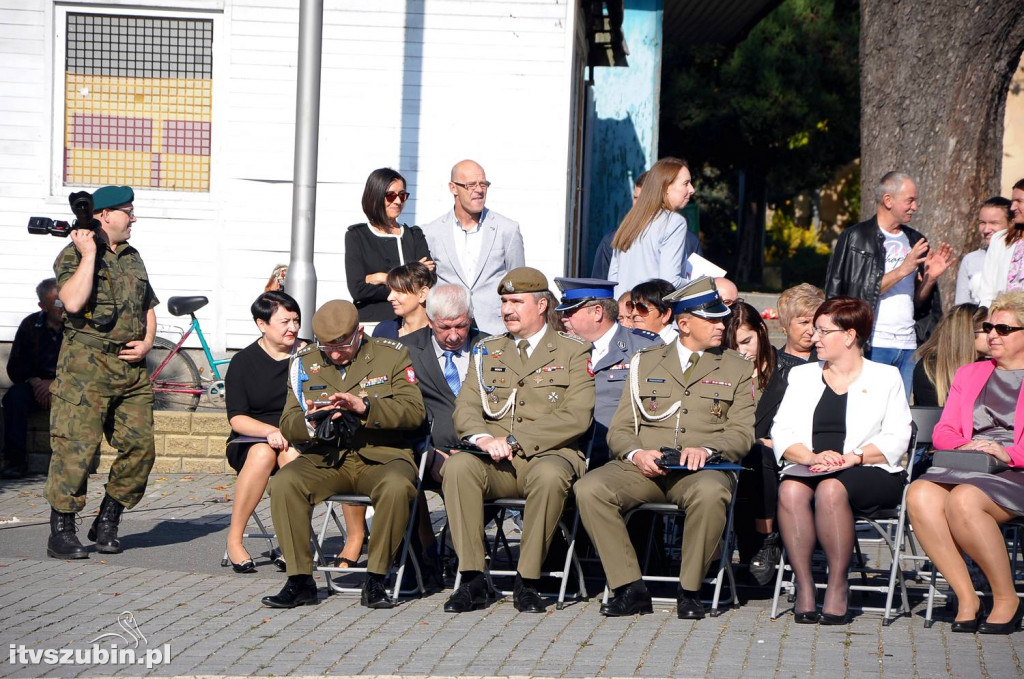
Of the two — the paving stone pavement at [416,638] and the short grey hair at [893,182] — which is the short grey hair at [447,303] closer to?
the paving stone pavement at [416,638]

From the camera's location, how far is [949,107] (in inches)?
432

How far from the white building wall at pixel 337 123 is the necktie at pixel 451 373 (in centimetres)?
480

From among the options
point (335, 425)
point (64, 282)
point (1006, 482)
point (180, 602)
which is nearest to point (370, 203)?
point (64, 282)

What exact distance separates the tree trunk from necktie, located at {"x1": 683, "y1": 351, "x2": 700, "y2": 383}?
494 cm

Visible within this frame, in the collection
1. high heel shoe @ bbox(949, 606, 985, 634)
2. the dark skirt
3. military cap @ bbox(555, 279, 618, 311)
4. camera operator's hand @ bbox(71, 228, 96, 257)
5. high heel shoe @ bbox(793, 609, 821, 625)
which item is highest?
camera operator's hand @ bbox(71, 228, 96, 257)

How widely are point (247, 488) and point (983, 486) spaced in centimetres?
381

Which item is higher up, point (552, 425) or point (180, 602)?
point (552, 425)

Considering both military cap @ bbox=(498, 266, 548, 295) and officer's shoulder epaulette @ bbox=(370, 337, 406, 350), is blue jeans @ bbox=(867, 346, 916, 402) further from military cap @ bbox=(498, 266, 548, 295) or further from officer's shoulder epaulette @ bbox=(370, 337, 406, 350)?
Result: officer's shoulder epaulette @ bbox=(370, 337, 406, 350)

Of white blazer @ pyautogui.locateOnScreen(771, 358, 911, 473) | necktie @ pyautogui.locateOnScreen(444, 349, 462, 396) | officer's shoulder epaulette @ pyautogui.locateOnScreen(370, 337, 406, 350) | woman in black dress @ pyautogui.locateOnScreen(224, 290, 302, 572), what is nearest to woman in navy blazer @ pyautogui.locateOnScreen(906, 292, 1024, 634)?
white blazer @ pyautogui.locateOnScreen(771, 358, 911, 473)

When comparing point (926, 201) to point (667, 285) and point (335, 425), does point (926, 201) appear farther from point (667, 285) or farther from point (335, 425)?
point (335, 425)

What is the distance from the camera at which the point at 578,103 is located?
13.5 m

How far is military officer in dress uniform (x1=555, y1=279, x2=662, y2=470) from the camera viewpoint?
709 centimetres

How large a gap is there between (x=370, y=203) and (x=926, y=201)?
495 cm

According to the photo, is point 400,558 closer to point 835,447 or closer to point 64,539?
point 64,539
